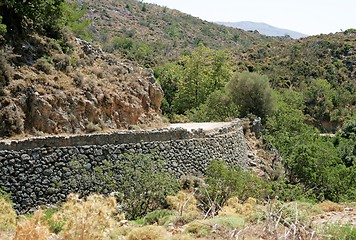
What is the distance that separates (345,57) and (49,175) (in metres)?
65.0

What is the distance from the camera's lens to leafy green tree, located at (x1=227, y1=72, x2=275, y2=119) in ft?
105

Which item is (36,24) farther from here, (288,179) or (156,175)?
(288,179)

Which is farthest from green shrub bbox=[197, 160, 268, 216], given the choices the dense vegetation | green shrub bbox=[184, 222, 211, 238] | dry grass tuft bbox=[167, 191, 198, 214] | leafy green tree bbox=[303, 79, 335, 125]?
leafy green tree bbox=[303, 79, 335, 125]

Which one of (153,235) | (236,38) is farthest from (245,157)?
(236,38)

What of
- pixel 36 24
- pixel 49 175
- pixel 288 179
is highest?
pixel 36 24

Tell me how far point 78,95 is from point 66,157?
600 cm

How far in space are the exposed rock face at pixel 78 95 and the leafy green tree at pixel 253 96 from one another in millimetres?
7713

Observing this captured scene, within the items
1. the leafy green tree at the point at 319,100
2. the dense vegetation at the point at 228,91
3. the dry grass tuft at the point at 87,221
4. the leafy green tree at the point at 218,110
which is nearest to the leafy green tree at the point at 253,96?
the dense vegetation at the point at 228,91

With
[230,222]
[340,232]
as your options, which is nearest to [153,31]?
[230,222]

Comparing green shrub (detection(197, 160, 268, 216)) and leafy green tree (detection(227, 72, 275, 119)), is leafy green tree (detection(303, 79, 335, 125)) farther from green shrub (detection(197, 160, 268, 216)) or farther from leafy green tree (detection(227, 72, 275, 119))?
green shrub (detection(197, 160, 268, 216))

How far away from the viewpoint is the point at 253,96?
105ft

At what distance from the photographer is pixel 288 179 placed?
2417cm

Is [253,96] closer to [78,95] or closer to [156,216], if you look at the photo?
[78,95]

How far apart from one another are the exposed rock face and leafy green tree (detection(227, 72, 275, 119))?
7713mm
